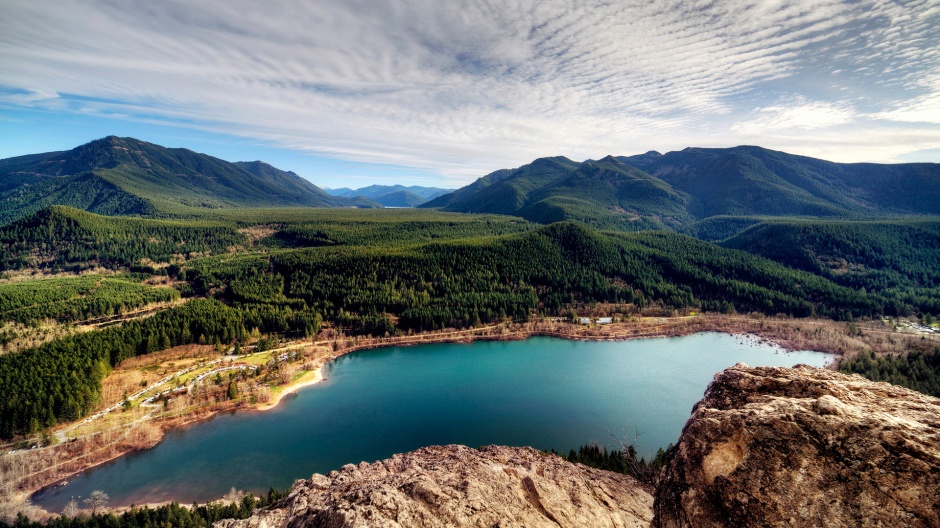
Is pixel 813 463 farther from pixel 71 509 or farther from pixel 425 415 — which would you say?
pixel 71 509

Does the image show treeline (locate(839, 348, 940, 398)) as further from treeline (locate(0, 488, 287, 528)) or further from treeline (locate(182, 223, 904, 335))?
treeline (locate(0, 488, 287, 528))

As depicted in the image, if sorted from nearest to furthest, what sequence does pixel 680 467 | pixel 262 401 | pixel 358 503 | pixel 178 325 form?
pixel 680 467 < pixel 358 503 < pixel 262 401 < pixel 178 325

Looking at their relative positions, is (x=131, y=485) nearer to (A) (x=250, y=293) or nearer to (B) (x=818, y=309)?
(A) (x=250, y=293)

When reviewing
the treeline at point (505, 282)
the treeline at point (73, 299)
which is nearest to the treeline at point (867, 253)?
the treeline at point (505, 282)

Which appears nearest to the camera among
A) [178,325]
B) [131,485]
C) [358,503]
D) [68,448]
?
[358,503]

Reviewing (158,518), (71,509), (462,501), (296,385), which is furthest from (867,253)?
(71,509)

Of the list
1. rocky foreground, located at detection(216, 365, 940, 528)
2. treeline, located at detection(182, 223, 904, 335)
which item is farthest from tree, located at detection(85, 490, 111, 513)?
treeline, located at detection(182, 223, 904, 335)

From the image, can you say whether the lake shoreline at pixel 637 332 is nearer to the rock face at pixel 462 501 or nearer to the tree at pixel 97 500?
the tree at pixel 97 500

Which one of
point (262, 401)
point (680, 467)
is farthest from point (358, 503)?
point (262, 401)
